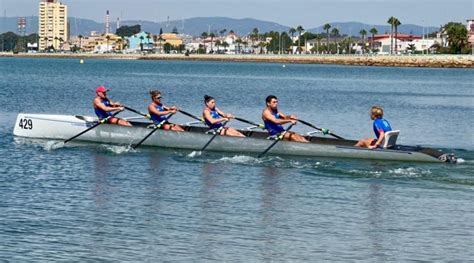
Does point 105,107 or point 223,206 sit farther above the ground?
point 105,107

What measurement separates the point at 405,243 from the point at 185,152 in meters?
11.9

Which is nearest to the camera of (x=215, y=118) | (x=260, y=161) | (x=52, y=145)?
(x=260, y=161)

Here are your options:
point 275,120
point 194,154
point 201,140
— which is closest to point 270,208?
point 275,120

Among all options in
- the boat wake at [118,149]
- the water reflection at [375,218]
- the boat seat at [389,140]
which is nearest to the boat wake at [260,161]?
the boat seat at [389,140]

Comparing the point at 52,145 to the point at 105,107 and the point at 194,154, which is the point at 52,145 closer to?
the point at 105,107

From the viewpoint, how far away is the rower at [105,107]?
1144 inches

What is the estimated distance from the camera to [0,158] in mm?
27375

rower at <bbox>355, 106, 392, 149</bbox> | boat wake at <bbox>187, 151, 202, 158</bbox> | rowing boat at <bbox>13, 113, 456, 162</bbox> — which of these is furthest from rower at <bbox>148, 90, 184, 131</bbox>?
rower at <bbox>355, 106, 392, 149</bbox>

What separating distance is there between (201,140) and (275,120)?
2.35 meters

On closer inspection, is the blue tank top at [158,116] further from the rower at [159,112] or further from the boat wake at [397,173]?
the boat wake at [397,173]

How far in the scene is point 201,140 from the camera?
1098 inches

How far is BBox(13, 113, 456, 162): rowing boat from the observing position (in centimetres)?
2566

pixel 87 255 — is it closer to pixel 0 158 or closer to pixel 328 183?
pixel 328 183

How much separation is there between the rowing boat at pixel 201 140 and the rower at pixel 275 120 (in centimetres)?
28
